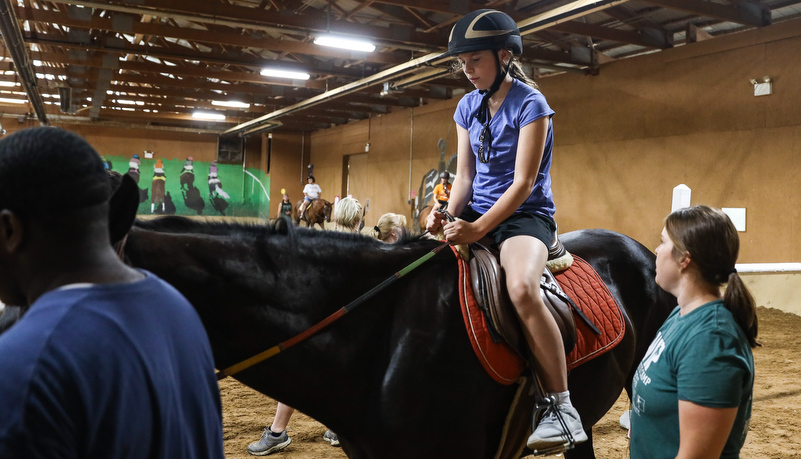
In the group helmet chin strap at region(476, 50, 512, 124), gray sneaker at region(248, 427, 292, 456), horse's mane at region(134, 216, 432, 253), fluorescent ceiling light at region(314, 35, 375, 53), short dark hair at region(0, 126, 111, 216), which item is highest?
fluorescent ceiling light at region(314, 35, 375, 53)

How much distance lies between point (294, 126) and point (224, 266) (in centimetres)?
2342

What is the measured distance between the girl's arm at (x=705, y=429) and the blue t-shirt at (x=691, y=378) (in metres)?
0.02

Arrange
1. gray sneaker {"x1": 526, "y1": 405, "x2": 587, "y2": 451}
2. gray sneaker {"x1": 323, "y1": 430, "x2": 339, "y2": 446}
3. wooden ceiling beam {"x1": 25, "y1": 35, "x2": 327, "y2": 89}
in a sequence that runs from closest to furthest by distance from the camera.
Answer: gray sneaker {"x1": 526, "y1": 405, "x2": 587, "y2": 451} < gray sneaker {"x1": 323, "y1": 430, "x2": 339, "y2": 446} < wooden ceiling beam {"x1": 25, "y1": 35, "x2": 327, "y2": 89}

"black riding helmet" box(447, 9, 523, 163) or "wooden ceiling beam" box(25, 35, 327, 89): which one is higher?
"wooden ceiling beam" box(25, 35, 327, 89)

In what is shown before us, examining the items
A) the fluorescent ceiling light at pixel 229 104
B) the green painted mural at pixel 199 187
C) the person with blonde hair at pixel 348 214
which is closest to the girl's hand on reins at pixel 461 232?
the person with blonde hair at pixel 348 214

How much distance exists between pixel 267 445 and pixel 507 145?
258 centimetres

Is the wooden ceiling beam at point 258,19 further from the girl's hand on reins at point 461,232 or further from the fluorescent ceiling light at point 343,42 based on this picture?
the girl's hand on reins at point 461,232

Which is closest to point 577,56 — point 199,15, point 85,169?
point 199,15

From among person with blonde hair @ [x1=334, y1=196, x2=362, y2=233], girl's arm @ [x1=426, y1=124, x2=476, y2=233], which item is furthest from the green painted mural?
girl's arm @ [x1=426, y1=124, x2=476, y2=233]

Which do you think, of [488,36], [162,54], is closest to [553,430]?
[488,36]

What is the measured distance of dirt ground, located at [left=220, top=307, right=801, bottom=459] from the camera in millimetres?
3873

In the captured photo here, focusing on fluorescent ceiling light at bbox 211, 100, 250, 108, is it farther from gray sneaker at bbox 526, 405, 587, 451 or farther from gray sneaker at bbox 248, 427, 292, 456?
gray sneaker at bbox 526, 405, 587, 451

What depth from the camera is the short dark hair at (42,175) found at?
728 millimetres

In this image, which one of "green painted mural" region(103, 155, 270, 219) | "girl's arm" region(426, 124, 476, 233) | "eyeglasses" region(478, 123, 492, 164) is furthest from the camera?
"green painted mural" region(103, 155, 270, 219)
